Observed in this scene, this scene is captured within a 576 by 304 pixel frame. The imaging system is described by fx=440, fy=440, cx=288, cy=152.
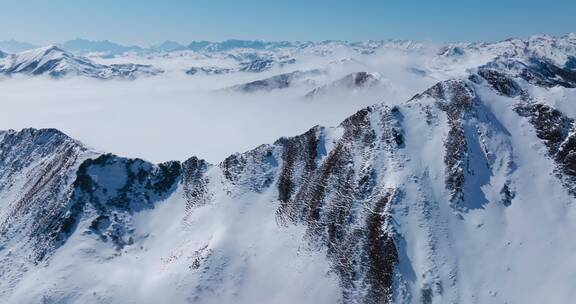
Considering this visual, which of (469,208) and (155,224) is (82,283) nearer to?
(155,224)

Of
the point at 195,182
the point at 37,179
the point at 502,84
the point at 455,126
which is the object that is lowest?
the point at 37,179

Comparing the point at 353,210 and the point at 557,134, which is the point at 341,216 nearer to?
the point at 353,210

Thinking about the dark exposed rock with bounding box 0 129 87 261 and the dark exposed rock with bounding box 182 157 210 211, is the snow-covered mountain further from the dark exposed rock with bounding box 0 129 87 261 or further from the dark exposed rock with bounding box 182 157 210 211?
the dark exposed rock with bounding box 0 129 87 261

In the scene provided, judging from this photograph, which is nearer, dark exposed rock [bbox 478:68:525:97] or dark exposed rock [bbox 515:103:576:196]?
dark exposed rock [bbox 515:103:576:196]

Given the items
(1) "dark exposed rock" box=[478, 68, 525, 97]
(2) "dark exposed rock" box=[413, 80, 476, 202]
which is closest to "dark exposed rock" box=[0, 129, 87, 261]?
(2) "dark exposed rock" box=[413, 80, 476, 202]

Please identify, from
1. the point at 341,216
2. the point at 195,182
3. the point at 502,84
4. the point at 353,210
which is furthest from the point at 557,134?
the point at 195,182

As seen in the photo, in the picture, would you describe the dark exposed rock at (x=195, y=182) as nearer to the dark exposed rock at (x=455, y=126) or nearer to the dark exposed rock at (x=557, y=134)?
the dark exposed rock at (x=455, y=126)

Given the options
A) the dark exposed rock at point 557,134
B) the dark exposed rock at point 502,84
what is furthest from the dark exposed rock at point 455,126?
the dark exposed rock at point 557,134

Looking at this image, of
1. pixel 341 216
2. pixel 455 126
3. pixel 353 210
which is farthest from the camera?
pixel 455 126
